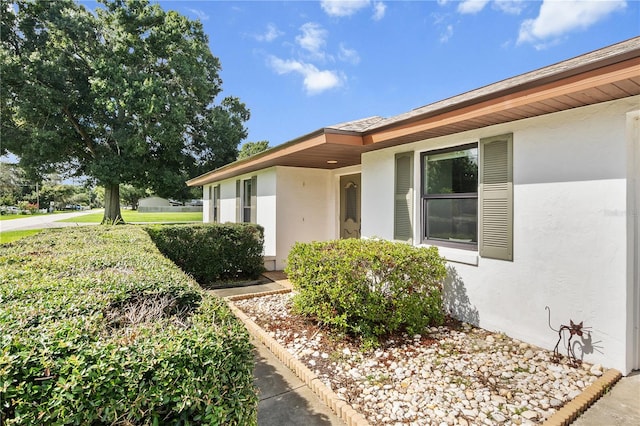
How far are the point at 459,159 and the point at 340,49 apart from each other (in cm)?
602

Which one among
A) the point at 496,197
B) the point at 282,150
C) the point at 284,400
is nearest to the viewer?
the point at 284,400

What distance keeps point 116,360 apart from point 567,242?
425 centimetres

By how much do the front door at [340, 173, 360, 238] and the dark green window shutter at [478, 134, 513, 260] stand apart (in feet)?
13.6

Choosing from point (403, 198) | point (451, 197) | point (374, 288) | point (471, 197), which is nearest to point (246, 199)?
point (403, 198)

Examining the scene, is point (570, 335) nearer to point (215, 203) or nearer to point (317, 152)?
point (317, 152)

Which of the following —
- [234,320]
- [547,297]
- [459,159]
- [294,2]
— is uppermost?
[294,2]

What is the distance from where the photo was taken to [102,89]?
1530cm

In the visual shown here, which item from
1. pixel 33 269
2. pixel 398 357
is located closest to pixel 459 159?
pixel 398 357

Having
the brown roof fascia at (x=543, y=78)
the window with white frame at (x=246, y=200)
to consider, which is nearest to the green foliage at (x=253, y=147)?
the window with white frame at (x=246, y=200)

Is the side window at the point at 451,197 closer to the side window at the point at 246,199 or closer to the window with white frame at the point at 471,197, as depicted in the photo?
the window with white frame at the point at 471,197

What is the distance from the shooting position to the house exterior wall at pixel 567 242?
3.21 meters

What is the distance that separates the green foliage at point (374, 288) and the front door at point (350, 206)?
4033mm

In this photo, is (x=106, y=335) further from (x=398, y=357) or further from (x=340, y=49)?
(x=340, y=49)

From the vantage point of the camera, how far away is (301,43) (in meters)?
8.79
